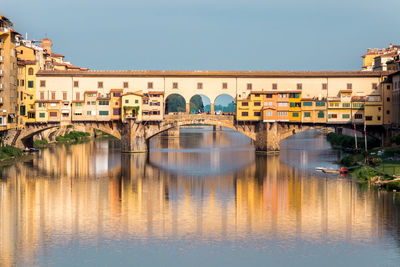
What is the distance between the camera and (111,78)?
89312 mm

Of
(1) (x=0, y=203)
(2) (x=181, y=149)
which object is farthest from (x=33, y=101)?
(1) (x=0, y=203)

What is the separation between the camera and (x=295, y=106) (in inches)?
3501

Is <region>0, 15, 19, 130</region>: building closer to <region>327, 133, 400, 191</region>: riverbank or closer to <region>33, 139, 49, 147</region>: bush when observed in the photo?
<region>33, 139, 49, 147</region>: bush

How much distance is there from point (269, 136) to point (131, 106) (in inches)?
743

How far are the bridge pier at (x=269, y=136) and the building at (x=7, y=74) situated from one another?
32.3 metres

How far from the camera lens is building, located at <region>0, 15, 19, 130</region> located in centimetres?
7638

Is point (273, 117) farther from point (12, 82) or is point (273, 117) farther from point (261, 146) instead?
point (12, 82)

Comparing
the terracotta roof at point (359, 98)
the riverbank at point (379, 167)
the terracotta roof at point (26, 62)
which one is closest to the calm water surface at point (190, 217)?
the riverbank at point (379, 167)

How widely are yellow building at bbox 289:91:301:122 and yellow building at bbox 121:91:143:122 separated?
20305mm

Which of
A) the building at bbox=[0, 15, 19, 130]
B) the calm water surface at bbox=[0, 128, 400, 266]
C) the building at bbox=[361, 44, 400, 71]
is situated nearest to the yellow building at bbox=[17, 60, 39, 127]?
the building at bbox=[0, 15, 19, 130]

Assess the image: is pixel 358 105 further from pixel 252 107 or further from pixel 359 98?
pixel 252 107

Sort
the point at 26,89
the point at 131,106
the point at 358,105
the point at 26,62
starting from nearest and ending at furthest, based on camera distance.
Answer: the point at 131,106 < the point at 26,62 < the point at 26,89 < the point at 358,105

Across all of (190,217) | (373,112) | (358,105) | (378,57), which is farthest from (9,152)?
(378,57)

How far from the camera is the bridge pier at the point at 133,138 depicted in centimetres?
8675
